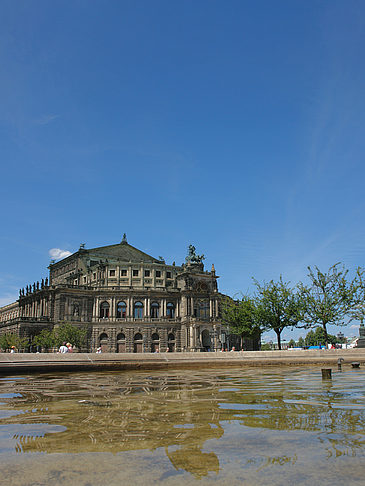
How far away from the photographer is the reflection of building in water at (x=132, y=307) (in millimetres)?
82250

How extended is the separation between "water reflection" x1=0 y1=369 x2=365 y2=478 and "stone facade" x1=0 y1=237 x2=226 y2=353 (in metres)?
73.5

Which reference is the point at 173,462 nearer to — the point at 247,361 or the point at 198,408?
the point at 198,408

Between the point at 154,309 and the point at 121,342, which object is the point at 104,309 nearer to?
the point at 121,342

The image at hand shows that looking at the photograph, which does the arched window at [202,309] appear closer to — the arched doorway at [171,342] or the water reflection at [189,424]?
the arched doorway at [171,342]

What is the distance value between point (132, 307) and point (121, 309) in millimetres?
2350

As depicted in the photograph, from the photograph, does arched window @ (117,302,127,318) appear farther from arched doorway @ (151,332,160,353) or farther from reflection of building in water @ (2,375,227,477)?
reflection of building in water @ (2,375,227,477)

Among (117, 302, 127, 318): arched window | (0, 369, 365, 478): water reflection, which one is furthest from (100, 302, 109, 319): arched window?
(0, 369, 365, 478): water reflection

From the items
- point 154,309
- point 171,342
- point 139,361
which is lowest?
point 139,361

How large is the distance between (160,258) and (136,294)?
2311cm

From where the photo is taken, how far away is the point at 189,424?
23.2ft

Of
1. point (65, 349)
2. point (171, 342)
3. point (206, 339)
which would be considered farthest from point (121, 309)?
point (65, 349)

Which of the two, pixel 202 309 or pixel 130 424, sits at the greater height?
pixel 202 309

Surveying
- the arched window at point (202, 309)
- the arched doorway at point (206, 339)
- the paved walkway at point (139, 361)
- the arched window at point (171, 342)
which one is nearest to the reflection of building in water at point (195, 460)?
the paved walkway at point (139, 361)

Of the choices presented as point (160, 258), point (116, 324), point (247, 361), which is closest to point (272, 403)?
point (247, 361)
